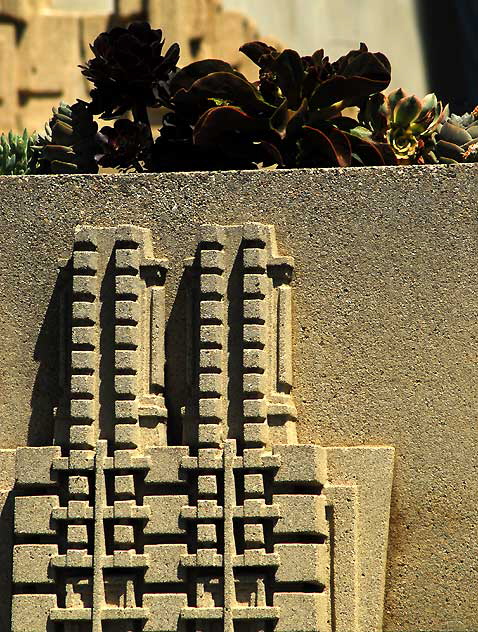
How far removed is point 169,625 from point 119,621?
225 millimetres

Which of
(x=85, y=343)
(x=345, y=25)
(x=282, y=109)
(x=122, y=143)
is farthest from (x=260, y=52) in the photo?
(x=345, y=25)

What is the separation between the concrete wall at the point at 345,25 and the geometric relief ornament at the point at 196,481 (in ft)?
55.5

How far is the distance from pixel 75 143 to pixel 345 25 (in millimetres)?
17128

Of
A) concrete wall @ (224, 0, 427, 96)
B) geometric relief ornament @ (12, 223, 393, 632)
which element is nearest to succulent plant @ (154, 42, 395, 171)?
geometric relief ornament @ (12, 223, 393, 632)

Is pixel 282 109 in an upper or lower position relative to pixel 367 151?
upper

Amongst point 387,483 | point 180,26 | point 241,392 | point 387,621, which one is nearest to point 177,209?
point 241,392

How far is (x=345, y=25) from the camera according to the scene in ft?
82.8

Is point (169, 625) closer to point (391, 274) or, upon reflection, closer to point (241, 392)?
point (241, 392)

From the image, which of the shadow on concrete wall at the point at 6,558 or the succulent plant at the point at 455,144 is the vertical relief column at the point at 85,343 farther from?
the succulent plant at the point at 455,144

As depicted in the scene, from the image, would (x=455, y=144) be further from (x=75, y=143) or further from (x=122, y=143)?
(x=75, y=143)

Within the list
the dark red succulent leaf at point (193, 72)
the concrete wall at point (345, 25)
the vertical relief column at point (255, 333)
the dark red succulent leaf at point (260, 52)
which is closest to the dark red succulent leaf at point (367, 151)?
the dark red succulent leaf at point (260, 52)

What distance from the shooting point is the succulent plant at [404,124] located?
835cm

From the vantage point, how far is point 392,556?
762cm

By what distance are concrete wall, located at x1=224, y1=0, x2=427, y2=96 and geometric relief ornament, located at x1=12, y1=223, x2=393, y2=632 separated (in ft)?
55.5
